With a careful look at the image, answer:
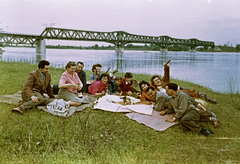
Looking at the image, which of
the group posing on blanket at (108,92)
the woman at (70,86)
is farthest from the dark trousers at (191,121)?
the woman at (70,86)

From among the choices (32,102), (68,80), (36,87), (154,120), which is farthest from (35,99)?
(154,120)

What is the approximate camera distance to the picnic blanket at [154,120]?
4.33m

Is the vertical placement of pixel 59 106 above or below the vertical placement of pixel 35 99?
below

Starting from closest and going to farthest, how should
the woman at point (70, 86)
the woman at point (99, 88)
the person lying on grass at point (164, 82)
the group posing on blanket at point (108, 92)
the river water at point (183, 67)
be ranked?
the group posing on blanket at point (108, 92)
the woman at point (70, 86)
the person lying on grass at point (164, 82)
the woman at point (99, 88)
the river water at point (183, 67)

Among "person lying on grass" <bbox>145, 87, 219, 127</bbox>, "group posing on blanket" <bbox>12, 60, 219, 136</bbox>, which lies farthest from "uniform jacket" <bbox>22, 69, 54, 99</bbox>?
"person lying on grass" <bbox>145, 87, 219, 127</bbox>

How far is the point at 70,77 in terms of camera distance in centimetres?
533

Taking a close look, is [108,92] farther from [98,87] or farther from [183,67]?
[183,67]

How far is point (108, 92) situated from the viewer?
645cm

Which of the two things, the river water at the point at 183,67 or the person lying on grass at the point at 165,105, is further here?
the river water at the point at 183,67

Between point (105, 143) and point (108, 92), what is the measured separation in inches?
120

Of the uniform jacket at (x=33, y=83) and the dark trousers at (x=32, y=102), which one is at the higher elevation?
the uniform jacket at (x=33, y=83)

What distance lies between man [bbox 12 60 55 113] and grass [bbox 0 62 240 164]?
24 centimetres

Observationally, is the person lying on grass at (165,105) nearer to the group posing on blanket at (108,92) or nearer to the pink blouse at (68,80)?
the group posing on blanket at (108,92)

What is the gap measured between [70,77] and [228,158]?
3.87 m
